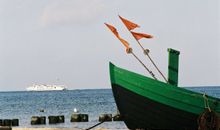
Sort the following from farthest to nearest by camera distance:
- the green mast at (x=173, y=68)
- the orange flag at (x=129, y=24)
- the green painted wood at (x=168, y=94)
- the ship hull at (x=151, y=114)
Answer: the green mast at (x=173, y=68)
the orange flag at (x=129, y=24)
the ship hull at (x=151, y=114)
the green painted wood at (x=168, y=94)

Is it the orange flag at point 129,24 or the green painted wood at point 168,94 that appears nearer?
the green painted wood at point 168,94

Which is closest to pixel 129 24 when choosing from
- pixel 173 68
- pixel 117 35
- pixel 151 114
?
pixel 117 35

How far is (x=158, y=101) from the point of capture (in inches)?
1105

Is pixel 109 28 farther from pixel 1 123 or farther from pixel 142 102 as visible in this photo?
pixel 1 123

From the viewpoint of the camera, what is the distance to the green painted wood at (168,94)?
90.4ft

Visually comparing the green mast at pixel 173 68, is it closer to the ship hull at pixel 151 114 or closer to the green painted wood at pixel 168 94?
the green painted wood at pixel 168 94

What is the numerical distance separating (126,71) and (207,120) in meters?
4.20

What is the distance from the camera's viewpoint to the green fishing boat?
27.6 metres

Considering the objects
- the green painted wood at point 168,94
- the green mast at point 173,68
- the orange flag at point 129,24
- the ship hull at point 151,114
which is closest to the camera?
the green painted wood at point 168,94

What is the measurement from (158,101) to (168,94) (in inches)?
23.7

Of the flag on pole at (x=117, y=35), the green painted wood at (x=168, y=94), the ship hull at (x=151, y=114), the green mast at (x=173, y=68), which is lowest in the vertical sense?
the ship hull at (x=151, y=114)

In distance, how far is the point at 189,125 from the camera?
93.0ft

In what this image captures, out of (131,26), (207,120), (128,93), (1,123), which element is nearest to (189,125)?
(207,120)

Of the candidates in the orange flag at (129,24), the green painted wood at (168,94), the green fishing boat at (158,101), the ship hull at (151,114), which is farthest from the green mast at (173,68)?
the orange flag at (129,24)
